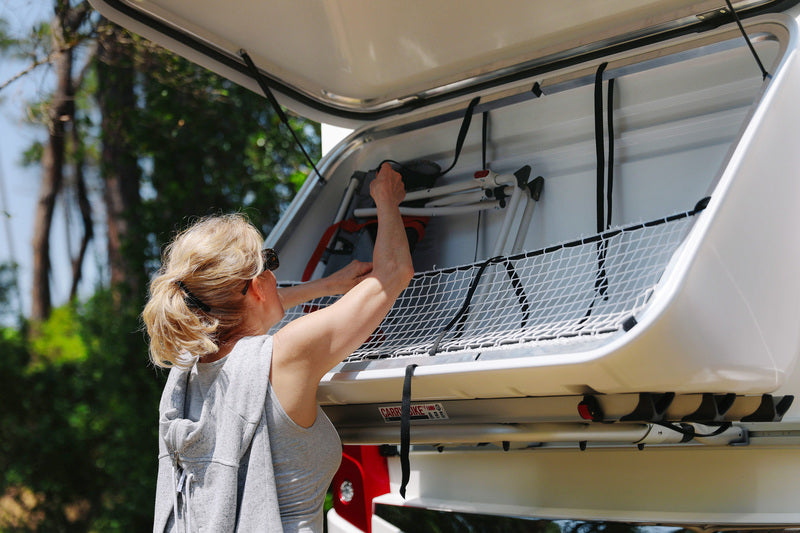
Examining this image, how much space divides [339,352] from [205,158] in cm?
551

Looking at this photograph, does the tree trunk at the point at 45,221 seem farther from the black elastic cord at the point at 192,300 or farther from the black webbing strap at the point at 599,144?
the black elastic cord at the point at 192,300

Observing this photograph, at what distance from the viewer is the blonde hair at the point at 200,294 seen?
6.47 ft

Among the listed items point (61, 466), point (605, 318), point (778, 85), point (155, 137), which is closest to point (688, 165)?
point (778, 85)

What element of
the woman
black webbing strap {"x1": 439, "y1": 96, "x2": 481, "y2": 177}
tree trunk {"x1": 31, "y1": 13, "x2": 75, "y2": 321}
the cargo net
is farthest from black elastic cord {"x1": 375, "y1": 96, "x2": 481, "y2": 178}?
tree trunk {"x1": 31, "y1": 13, "x2": 75, "y2": 321}

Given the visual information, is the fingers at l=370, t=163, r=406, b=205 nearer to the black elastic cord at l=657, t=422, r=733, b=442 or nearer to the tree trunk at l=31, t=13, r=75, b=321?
the black elastic cord at l=657, t=422, r=733, b=442

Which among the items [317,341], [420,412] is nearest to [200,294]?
[317,341]

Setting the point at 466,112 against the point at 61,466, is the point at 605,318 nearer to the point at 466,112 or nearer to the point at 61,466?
the point at 466,112

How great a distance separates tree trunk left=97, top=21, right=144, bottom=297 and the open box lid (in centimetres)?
390

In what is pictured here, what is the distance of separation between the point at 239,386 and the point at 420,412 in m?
0.49

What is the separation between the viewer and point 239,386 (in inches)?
76.3

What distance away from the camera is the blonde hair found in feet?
6.47

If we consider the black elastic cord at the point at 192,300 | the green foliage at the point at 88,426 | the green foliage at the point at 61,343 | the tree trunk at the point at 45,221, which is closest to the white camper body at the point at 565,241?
Answer: the black elastic cord at the point at 192,300

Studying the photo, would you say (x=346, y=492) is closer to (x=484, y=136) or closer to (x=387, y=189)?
(x=387, y=189)

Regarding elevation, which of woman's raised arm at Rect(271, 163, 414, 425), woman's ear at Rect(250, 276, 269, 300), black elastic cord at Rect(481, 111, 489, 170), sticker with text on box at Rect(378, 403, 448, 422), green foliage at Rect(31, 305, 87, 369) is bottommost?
sticker with text on box at Rect(378, 403, 448, 422)
